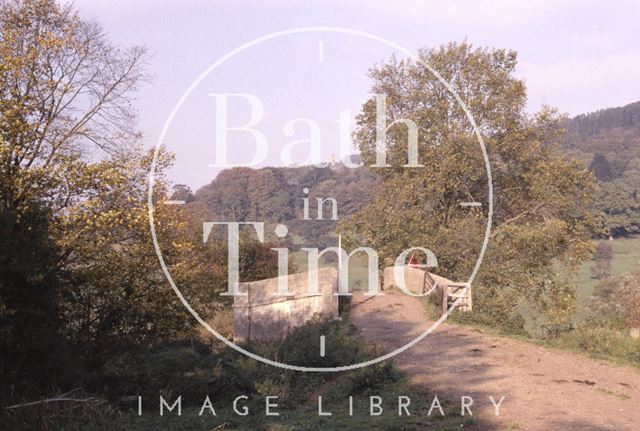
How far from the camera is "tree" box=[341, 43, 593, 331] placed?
24062mm

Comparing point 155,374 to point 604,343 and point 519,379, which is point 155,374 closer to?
point 519,379

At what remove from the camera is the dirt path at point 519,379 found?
29.7 feet

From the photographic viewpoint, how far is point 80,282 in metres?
12.6

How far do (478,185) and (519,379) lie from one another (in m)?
16.5

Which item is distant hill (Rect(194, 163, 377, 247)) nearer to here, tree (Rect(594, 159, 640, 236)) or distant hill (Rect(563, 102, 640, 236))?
distant hill (Rect(563, 102, 640, 236))

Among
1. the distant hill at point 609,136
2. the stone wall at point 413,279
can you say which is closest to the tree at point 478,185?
the stone wall at point 413,279

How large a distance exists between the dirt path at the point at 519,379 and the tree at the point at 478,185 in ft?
26.6

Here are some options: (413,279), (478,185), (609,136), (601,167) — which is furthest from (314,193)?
(609,136)

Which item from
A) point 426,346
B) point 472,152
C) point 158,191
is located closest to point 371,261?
point 472,152

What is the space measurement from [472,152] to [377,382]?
597 inches

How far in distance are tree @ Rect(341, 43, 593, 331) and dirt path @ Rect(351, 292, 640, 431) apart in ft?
26.6

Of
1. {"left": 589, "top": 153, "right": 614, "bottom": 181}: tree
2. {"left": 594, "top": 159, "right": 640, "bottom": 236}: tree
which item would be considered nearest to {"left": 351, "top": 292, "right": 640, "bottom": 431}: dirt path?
{"left": 594, "top": 159, "right": 640, "bottom": 236}: tree

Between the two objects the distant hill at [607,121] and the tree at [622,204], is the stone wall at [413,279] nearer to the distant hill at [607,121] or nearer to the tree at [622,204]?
the tree at [622,204]

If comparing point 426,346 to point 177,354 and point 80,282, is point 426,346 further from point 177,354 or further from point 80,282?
point 80,282
